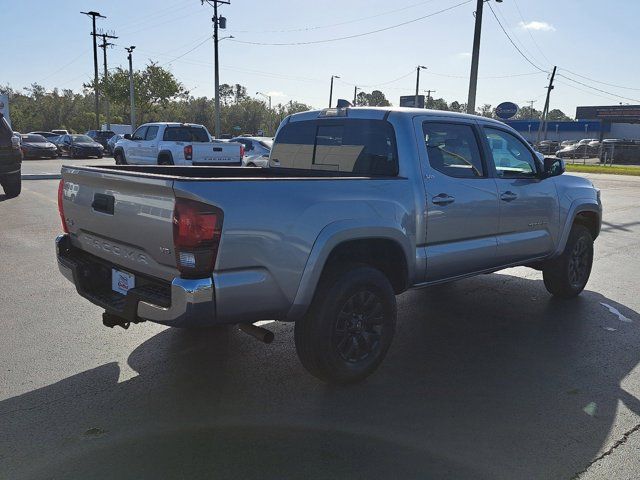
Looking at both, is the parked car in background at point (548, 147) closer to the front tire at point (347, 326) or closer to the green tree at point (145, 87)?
the green tree at point (145, 87)

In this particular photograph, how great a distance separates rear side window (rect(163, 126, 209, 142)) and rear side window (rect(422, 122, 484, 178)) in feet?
43.0

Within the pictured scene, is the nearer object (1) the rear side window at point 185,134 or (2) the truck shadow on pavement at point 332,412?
(2) the truck shadow on pavement at point 332,412

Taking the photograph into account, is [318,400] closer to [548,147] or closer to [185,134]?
[185,134]

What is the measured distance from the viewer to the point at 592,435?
3109 mm

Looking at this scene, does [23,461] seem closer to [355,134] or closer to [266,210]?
[266,210]

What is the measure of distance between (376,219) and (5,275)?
4.79 m

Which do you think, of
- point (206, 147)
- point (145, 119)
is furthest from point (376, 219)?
point (145, 119)

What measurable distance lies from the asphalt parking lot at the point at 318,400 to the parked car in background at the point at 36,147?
27863 mm

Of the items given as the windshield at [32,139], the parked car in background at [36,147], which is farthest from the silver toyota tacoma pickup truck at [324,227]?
the windshield at [32,139]

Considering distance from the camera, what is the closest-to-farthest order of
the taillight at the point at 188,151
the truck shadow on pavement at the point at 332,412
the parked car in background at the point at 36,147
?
the truck shadow on pavement at the point at 332,412 < the taillight at the point at 188,151 < the parked car in background at the point at 36,147

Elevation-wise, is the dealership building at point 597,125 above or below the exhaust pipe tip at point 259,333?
above

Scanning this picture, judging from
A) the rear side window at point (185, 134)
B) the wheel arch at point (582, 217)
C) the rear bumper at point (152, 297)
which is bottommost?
the rear bumper at point (152, 297)

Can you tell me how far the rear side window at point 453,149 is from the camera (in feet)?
14.0

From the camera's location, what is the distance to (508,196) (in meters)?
4.82
